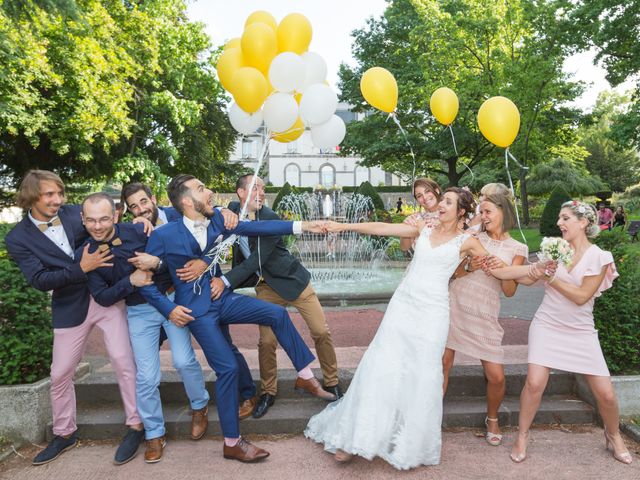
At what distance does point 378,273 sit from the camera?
12.0m

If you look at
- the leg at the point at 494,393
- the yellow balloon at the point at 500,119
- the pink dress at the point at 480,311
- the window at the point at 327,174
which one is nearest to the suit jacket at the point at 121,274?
the pink dress at the point at 480,311

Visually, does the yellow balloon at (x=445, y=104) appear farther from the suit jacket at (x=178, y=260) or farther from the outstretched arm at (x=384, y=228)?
the suit jacket at (x=178, y=260)

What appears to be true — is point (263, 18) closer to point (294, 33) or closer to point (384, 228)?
point (294, 33)

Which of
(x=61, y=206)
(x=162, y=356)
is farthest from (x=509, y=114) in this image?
(x=162, y=356)

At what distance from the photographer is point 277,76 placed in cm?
459

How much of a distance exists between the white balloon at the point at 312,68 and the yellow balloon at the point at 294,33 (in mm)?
119

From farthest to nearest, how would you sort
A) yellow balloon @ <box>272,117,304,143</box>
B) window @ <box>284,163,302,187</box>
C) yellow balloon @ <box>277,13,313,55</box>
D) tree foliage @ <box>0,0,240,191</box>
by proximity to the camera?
window @ <box>284,163,302,187</box>, tree foliage @ <box>0,0,240,191</box>, yellow balloon @ <box>272,117,304,143</box>, yellow balloon @ <box>277,13,313,55</box>

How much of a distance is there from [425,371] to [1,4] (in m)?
7.29

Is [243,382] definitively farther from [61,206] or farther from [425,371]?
[61,206]

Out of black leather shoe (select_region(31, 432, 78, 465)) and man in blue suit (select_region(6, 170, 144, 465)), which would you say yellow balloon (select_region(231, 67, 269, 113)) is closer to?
man in blue suit (select_region(6, 170, 144, 465))

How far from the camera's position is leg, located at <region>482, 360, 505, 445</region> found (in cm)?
368

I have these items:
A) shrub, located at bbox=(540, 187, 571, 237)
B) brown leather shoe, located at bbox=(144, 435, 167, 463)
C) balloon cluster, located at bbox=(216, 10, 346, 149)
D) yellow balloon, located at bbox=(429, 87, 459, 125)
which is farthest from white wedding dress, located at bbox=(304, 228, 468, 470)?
shrub, located at bbox=(540, 187, 571, 237)

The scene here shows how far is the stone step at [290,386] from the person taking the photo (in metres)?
4.32

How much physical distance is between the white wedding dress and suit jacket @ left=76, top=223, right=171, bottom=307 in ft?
5.77
